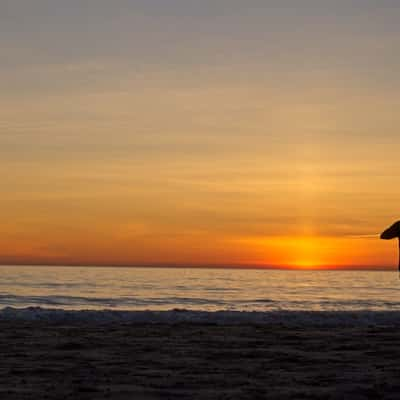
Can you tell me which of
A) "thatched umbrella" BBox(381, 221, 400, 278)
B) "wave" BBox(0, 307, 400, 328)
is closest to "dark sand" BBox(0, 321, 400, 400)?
"wave" BBox(0, 307, 400, 328)

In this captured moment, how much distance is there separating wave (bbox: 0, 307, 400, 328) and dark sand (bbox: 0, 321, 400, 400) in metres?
2.59

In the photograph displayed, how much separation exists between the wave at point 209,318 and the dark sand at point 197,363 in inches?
102

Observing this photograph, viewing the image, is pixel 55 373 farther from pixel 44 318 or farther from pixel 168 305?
pixel 168 305

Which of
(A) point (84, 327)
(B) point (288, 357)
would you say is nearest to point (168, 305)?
(A) point (84, 327)

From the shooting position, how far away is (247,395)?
9.43 metres

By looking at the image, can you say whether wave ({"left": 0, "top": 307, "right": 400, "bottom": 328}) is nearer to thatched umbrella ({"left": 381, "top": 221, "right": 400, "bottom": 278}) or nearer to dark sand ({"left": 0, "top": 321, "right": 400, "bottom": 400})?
dark sand ({"left": 0, "top": 321, "right": 400, "bottom": 400})

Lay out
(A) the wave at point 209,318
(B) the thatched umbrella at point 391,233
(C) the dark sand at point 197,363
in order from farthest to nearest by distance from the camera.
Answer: (A) the wave at point 209,318
(C) the dark sand at point 197,363
(B) the thatched umbrella at point 391,233

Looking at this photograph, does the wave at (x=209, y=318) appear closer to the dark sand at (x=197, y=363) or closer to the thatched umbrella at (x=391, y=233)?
the dark sand at (x=197, y=363)

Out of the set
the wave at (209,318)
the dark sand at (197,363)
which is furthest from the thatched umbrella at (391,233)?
the wave at (209,318)

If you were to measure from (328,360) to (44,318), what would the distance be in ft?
38.9

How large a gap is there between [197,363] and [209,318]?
10030 millimetres

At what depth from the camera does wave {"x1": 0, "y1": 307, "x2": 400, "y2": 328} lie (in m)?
21.5

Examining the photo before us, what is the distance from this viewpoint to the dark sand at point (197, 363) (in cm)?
973

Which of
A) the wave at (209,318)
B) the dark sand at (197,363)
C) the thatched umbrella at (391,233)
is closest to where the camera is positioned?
the thatched umbrella at (391,233)
